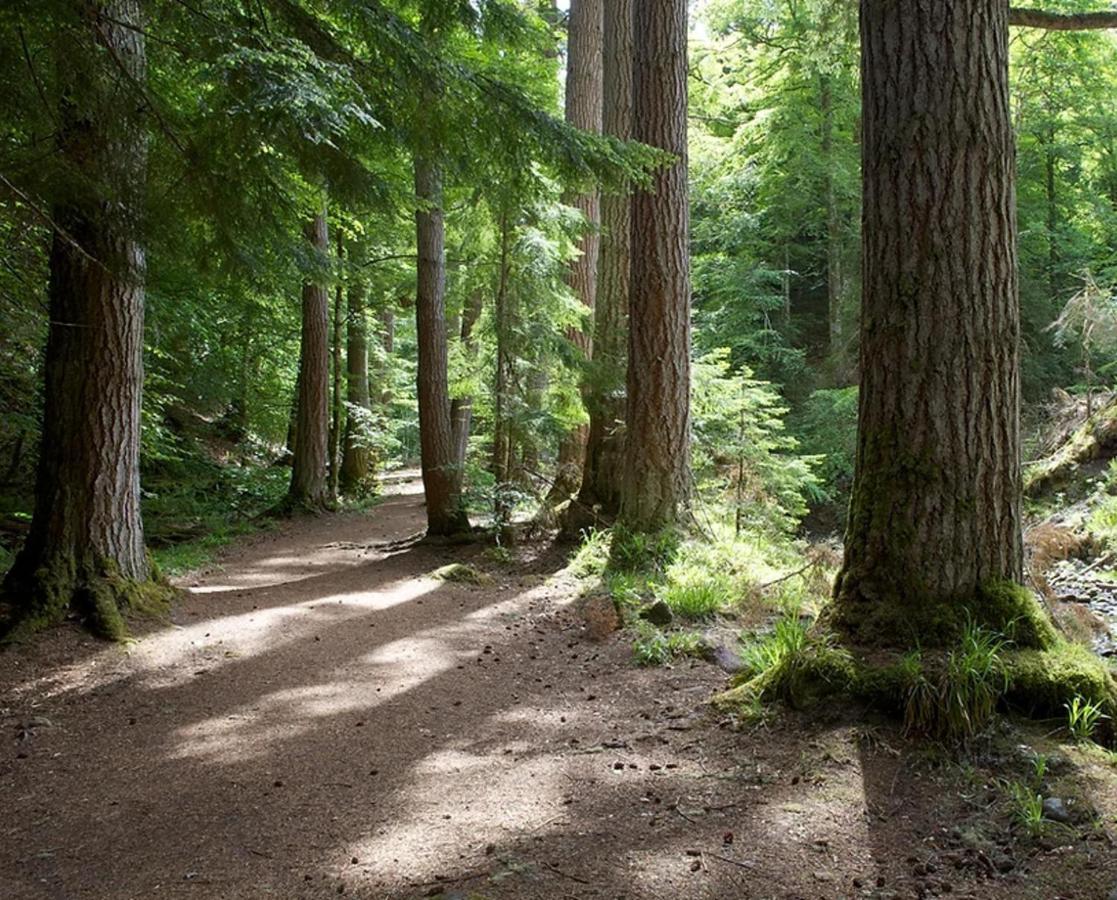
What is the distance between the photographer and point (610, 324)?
31.7 feet

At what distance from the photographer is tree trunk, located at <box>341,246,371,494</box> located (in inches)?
685

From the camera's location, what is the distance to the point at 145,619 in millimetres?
6223

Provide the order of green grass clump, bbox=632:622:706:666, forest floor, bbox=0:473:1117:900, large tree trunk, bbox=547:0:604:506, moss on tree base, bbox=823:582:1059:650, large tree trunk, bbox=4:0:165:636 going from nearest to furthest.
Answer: forest floor, bbox=0:473:1117:900, moss on tree base, bbox=823:582:1059:650, green grass clump, bbox=632:622:706:666, large tree trunk, bbox=4:0:165:636, large tree trunk, bbox=547:0:604:506

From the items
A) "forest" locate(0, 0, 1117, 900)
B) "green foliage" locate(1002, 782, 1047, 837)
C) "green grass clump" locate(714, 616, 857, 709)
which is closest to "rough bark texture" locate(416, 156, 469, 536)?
"forest" locate(0, 0, 1117, 900)

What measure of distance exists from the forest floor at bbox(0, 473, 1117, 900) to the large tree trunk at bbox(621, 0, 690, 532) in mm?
2334

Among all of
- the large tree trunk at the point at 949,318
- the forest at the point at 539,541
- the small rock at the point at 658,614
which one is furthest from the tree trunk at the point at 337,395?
the large tree trunk at the point at 949,318

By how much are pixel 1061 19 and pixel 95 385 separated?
7609 mm

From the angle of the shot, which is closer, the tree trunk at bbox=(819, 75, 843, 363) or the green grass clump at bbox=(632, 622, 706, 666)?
the green grass clump at bbox=(632, 622, 706, 666)

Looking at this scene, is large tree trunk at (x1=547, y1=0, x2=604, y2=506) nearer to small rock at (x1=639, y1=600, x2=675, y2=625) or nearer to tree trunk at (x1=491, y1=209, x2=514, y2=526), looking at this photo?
tree trunk at (x1=491, y1=209, x2=514, y2=526)

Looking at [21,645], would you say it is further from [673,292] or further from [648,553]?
[673,292]

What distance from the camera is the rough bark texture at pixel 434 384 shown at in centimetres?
1087

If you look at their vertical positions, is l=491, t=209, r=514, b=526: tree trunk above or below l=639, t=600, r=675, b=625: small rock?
above

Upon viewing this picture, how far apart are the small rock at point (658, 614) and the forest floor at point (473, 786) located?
1.05ft

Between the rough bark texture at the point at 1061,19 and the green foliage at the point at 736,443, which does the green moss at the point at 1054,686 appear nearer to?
the rough bark texture at the point at 1061,19
